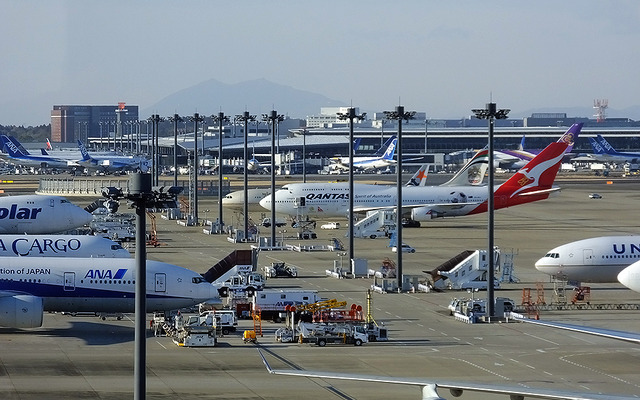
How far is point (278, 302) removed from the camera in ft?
195

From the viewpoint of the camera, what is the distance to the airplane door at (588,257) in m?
65.4

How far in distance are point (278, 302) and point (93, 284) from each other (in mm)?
9970

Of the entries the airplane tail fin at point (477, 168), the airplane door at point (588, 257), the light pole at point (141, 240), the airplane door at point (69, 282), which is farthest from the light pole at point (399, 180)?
the airplane tail fin at point (477, 168)

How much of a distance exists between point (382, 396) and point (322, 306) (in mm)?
17322

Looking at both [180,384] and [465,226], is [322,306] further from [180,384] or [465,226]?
[465,226]

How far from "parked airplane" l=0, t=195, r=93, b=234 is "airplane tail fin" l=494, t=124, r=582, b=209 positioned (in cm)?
4289

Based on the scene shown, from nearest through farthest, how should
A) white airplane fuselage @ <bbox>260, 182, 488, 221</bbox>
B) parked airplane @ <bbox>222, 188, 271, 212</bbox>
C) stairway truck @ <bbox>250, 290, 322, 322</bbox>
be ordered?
1. stairway truck @ <bbox>250, 290, 322, 322</bbox>
2. white airplane fuselage @ <bbox>260, 182, 488, 221</bbox>
3. parked airplane @ <bbox>222, 188, 271, 212</bbox>

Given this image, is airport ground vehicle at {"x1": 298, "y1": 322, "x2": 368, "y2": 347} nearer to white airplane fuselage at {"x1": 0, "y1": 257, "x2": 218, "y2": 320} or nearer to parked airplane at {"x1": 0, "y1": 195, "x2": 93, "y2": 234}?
white airplane fuselage at {"x1": 0, "y1": 257, "x2": 218, "y2": 320}

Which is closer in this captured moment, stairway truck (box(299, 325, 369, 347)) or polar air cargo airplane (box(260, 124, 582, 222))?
stairway truck (box(299, 325, 369, 347))

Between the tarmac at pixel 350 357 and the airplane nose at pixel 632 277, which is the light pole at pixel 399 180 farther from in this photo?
the airplane nose at pixel 632 277

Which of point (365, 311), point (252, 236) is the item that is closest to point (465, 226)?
point (252, 236)

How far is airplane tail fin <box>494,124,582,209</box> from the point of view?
111375mm

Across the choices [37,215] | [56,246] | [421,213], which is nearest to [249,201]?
[421,213]

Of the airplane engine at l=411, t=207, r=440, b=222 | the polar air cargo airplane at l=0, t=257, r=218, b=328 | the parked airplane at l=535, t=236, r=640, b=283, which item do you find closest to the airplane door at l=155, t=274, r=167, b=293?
the polar air cargo airplane at l=0, t=257, r=218, b=328
